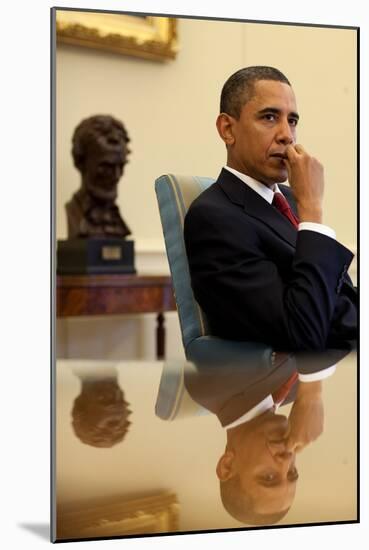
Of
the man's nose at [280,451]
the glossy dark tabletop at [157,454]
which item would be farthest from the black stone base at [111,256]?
the man's nose at [280,451]

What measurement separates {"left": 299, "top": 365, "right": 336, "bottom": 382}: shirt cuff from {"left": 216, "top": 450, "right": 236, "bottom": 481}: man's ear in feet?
0.59

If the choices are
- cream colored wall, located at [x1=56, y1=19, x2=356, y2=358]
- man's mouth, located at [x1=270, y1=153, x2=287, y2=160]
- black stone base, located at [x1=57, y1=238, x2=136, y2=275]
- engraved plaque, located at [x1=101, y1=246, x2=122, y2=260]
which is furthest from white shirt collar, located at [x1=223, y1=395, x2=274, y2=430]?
engraved plaque, located at [x1=101, y1=246, x2=122, y2=260]

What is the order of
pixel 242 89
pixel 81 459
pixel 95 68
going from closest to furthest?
pixel 81 459
pixel 242 89
pixel 95 68

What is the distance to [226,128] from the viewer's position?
4.38ft

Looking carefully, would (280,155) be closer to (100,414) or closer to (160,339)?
(160,339)

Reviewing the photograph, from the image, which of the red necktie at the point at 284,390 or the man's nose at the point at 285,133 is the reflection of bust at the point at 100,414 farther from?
the man's nose at the point at 285,133

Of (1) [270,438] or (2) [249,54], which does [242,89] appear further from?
(1) [270,438]

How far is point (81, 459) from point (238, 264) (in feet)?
1.25

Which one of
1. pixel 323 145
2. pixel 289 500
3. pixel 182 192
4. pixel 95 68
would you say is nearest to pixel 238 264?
pixel 182 192

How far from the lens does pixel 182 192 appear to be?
1.34 meters

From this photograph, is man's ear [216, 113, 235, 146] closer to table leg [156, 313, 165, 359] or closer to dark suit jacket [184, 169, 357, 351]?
dark suit jacket [184, 169, 357, 351]

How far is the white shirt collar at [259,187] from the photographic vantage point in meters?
1.34

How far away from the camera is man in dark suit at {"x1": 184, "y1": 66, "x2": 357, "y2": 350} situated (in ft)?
4.24

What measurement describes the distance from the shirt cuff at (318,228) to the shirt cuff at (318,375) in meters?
0.22
